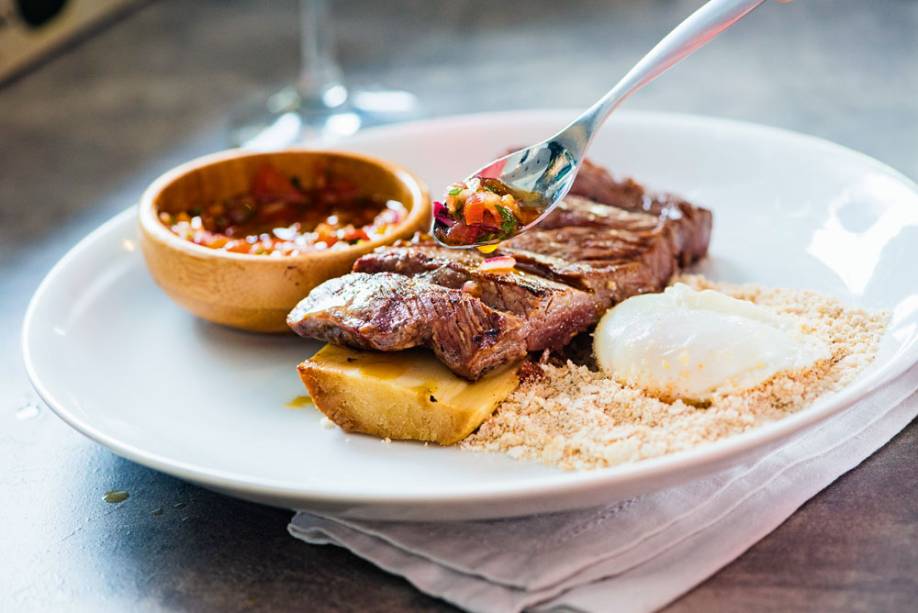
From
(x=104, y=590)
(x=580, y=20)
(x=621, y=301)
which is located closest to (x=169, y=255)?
(x=104, y=590)

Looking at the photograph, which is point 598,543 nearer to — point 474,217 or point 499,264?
point 499,264

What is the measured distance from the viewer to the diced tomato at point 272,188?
3.94 metres

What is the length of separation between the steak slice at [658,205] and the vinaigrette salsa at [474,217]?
0.49 m

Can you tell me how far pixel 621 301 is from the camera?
3.23 meters

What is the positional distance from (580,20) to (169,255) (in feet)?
17.0

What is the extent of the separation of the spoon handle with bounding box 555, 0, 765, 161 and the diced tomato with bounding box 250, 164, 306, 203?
3.50 ft

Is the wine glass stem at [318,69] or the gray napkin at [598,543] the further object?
the wine glass stem at [318,69]

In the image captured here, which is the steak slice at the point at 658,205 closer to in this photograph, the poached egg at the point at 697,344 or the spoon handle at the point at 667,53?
the spoon handle at the point at 667,53

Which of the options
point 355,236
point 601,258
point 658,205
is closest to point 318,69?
point 355,236

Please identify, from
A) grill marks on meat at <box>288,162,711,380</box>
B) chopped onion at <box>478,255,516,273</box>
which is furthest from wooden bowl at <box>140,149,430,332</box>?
chopped onion at <box>478,255,516,273</box>

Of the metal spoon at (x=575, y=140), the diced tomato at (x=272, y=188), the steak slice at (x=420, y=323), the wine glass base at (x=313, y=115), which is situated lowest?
the wine glass base at (x=313, y=115)

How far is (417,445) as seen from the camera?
2807mm

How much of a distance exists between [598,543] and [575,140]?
1414 millimetres

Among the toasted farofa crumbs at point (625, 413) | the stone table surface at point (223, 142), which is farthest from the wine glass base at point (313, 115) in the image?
the toasted farofa crumbs at point (625, 413)
